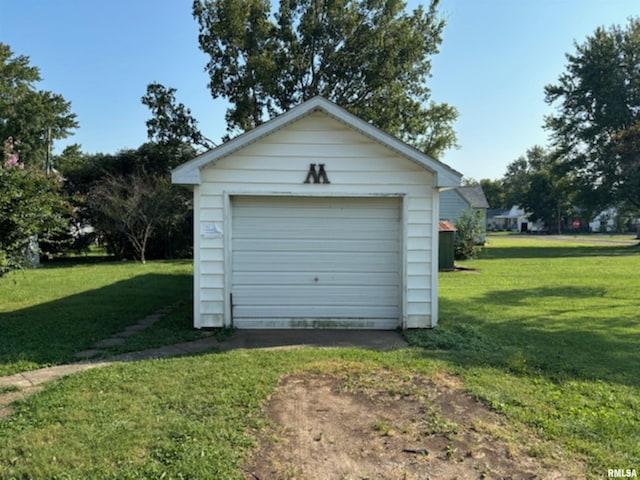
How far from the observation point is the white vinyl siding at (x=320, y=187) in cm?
689

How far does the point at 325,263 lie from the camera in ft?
24.1

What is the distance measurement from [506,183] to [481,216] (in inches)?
3495

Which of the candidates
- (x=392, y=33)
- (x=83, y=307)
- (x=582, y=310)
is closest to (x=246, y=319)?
(x=83, y=307)

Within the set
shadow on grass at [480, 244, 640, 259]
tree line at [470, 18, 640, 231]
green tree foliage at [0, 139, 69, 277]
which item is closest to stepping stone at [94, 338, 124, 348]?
green tree foliage at [0, 139, 69, 277]

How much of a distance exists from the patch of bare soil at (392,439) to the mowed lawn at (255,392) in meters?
0.17

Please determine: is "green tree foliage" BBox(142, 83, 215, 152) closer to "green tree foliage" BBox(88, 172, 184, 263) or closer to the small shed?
"green tree foliage" BBox(88, 172, 184, 263)

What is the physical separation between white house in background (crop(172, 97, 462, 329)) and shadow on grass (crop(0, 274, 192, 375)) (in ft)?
5.69

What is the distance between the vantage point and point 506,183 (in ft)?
331

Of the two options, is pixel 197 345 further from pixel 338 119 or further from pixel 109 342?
pixel 338 119

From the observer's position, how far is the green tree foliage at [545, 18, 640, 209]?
30.9 m

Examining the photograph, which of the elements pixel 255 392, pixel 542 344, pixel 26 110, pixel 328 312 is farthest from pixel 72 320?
pixel 26 110

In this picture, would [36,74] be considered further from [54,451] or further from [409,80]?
[54,451]

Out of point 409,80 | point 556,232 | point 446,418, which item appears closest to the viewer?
point 446,418

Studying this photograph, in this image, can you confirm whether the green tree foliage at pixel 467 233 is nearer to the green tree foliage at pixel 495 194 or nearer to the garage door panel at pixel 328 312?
the garage door panel at pixel 328 312
